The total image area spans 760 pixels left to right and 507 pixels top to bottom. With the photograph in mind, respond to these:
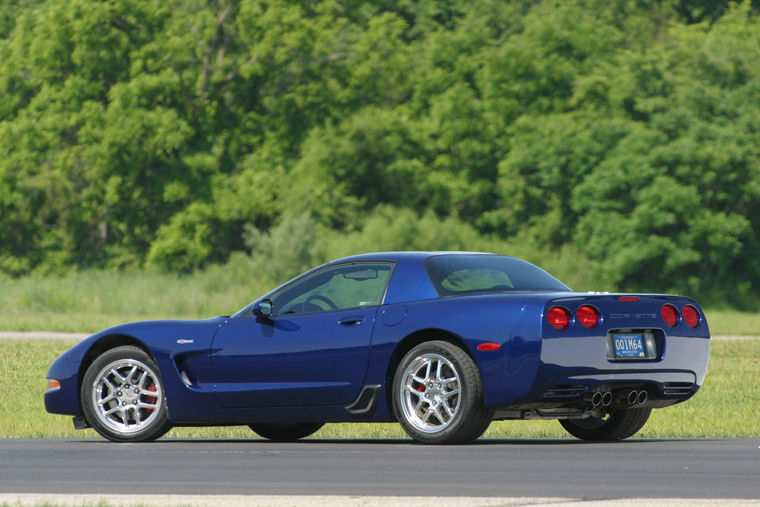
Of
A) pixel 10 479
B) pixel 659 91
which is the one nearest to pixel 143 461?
pixel 10 479

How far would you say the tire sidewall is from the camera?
10656mm

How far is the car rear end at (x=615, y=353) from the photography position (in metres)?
10.5

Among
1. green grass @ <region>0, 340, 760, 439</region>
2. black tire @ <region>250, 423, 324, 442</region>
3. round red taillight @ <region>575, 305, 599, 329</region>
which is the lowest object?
green grass @ <region>0, 340, 760, 439</region>

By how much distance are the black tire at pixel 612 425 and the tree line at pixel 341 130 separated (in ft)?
121

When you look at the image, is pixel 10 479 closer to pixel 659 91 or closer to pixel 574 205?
pixel 574 205

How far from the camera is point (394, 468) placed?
9531 mm

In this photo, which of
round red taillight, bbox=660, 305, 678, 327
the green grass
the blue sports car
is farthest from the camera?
the green grass

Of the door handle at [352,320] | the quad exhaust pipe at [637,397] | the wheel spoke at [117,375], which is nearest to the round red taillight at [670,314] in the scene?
the quad exhaust pipe at [637,397]

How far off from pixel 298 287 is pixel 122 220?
151 ft

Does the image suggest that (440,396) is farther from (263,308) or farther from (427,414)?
(263,308)

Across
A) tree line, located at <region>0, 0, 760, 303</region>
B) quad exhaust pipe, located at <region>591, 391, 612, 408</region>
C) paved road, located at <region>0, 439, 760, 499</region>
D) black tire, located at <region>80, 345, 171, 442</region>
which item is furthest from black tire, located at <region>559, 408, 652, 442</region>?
tree line, located at <region>0, 0, 760, 303</region>

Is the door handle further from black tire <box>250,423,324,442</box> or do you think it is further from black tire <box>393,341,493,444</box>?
black tire <box>250,423,324,442</box>

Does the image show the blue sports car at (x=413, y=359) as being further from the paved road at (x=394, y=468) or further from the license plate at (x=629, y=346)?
the paved road at (x=394, y=468)

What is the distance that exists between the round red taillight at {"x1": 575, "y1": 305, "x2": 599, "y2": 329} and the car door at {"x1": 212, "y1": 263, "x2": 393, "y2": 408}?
1.50 metres
